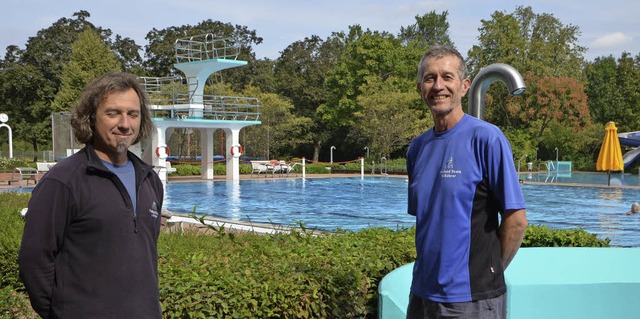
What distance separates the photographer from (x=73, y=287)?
231 cm

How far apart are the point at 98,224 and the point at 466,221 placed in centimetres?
138

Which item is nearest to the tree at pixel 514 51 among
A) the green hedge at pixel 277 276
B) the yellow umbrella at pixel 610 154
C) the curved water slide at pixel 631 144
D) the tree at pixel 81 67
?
the curved water slide at pixel 631 144

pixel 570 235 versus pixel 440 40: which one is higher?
pixel 440 40

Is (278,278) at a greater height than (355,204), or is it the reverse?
(278,278)

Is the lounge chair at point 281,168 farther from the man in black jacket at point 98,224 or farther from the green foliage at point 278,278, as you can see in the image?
the man in black jacket at point 98,224

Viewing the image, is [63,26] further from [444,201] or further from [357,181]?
[444,201]

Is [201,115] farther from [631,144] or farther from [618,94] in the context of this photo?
[618,94]

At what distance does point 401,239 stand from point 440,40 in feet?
193

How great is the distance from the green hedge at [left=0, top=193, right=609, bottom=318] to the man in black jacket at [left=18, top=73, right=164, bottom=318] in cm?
152

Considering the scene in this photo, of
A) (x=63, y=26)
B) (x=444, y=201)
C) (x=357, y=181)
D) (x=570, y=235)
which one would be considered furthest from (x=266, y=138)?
(x=444, y=201)

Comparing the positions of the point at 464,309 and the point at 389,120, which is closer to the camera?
the point at 464,309

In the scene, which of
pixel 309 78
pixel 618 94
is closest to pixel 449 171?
pixel 309 78

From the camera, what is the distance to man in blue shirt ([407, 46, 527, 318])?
8.20ft

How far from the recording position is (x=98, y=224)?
2320 mm
